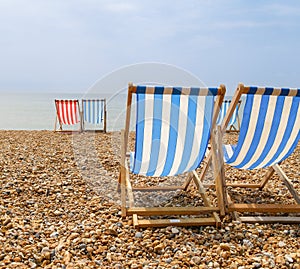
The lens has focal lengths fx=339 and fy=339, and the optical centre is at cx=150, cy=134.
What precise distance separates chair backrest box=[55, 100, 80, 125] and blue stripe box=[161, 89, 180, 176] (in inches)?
239

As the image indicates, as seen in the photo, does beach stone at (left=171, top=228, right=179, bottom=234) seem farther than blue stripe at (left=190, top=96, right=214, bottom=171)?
No

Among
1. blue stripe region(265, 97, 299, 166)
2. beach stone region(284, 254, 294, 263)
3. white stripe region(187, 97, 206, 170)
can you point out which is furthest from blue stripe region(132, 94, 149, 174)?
beach stone region(284, 254, 294, 263)

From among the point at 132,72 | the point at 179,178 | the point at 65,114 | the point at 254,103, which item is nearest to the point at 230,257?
the point at 254,103

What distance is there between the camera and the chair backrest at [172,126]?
7.30 feet

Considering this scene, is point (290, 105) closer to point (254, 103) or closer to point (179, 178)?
point (254, 103)

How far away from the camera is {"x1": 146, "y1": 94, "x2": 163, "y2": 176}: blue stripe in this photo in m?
2.26

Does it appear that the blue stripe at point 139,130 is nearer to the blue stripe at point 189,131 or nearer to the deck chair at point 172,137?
the deck chair at point 172,137

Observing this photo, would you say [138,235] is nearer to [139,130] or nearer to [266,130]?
[139,130]

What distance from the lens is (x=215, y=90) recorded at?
7.38ft

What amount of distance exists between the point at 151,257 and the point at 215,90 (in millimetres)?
1125

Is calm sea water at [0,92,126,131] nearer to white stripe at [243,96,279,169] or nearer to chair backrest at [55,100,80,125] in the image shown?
chair backrest at [55,100,80,125]

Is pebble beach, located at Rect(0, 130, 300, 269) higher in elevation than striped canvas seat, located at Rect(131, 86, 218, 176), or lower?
lower

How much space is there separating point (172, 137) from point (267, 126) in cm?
68

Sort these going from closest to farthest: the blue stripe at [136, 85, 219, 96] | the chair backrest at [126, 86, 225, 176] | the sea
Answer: the blue stripe at [136, 85, 219, 96]
the chair backrest at [126, 86, 225, 176]
the sea
